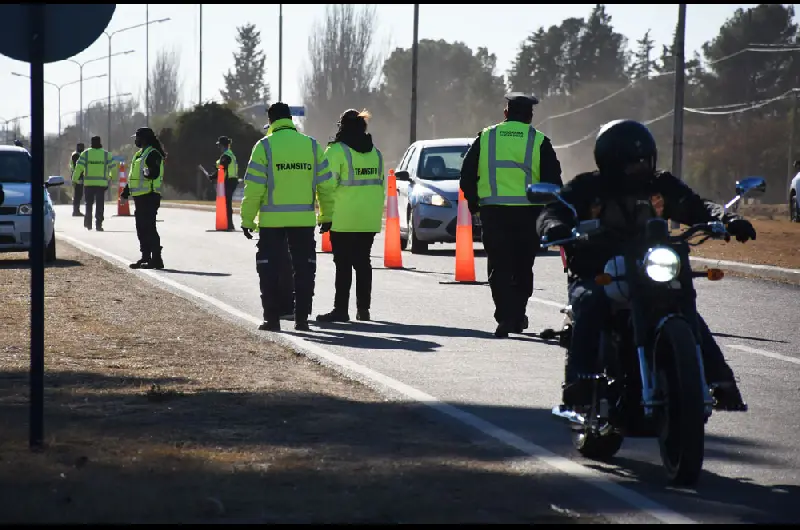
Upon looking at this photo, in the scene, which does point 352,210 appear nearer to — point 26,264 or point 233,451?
point 233,451

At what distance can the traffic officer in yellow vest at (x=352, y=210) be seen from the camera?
14.6 m

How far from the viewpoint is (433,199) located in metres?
24.1

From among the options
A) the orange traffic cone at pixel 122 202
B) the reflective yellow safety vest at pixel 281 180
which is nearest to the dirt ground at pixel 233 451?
the reflective yellow safety vest at pixel 281 180

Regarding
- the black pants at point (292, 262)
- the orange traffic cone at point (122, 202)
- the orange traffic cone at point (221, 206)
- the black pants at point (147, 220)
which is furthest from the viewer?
the orange traffic cone at point (122, 202)

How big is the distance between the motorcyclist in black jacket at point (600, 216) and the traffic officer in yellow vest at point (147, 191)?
46.0 ft

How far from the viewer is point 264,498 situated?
6.52 metres

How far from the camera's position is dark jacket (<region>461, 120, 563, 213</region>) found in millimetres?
13086

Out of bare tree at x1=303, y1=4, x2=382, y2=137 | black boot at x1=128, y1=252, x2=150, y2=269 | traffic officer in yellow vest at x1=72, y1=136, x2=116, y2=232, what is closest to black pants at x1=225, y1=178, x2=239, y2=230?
traffic officer in yellow vest at x1=72, y1=136, x2=116, y2=232

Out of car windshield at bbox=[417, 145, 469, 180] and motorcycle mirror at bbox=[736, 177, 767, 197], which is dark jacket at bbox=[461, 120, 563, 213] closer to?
motorcycle mirror at bbox=[736, 177, 767, 197]

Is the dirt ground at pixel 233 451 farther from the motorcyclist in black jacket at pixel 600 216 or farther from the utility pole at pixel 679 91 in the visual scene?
the utility pole at pixel 679 91

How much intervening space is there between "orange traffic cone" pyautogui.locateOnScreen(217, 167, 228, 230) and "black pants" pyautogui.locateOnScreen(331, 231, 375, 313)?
18886mm

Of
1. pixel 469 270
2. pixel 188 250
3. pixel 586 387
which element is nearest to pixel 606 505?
pixel 586 387

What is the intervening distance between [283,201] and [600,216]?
652 cm

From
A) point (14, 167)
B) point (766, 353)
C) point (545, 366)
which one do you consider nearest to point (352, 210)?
point (545, 366)
